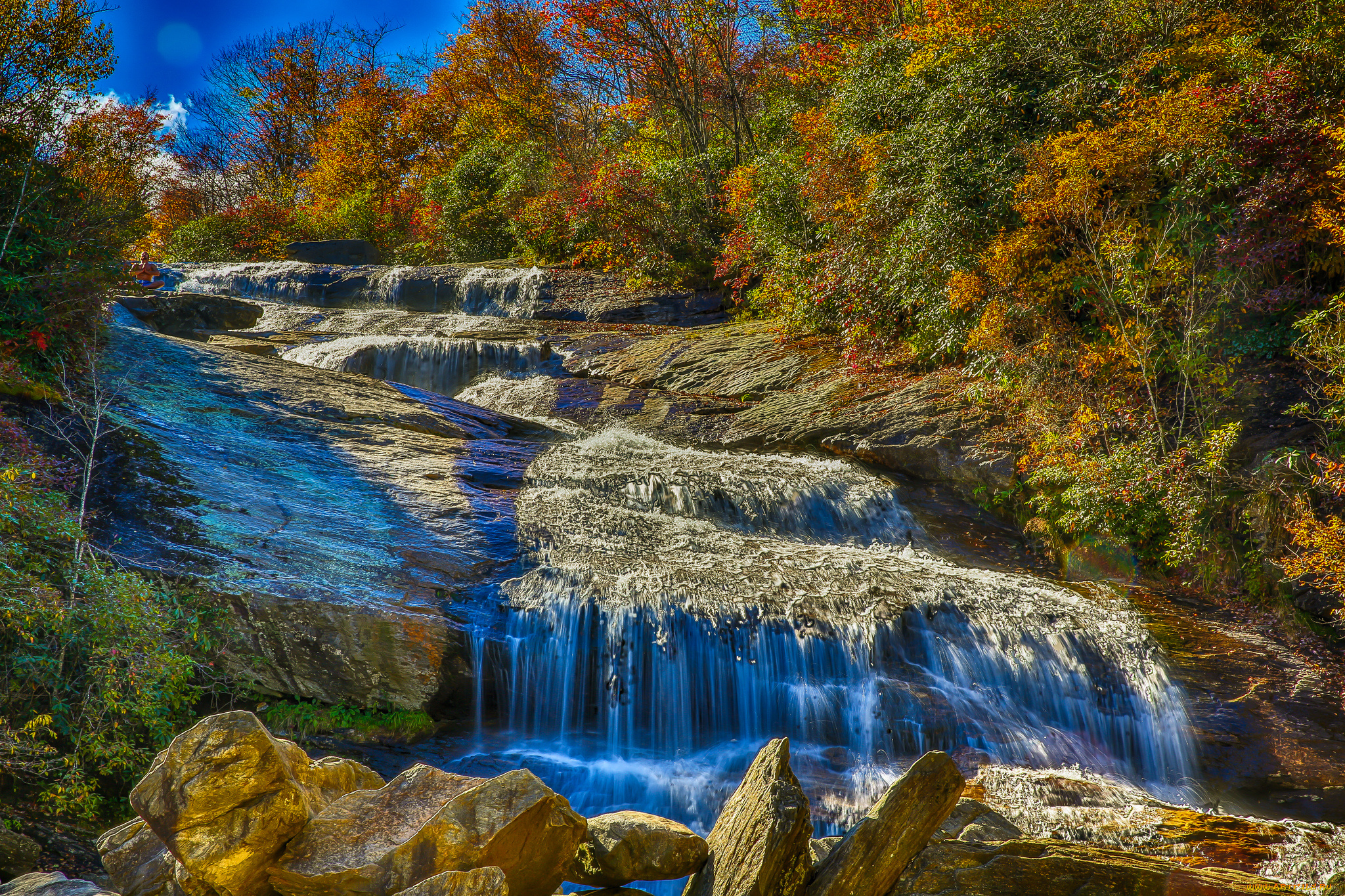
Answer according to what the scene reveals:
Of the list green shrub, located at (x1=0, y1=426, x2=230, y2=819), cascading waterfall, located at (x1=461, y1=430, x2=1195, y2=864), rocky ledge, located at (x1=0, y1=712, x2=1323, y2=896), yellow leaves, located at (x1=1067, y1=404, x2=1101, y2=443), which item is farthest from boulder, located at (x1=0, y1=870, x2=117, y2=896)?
yellow leaves, located at (x1=1067, y1=404, x2=1101, y2=443)

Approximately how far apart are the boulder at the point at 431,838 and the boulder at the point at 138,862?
55 cm

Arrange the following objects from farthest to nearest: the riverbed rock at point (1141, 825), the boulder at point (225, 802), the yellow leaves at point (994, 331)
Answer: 1. the yellow leaves at point (994, 331)
2. the riverbed rock at point (1141, 825)
3. the boulder at point (225, 802)

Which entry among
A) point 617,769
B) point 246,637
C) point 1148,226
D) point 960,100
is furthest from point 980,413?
point 246,637

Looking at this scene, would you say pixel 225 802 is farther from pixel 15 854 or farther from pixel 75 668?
pixel 75 668

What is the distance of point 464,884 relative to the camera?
2781 mm

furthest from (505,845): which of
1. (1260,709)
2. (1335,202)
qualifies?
(1335,202)

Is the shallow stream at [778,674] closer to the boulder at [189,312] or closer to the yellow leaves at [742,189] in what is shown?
the yellow leaves at [742,189]

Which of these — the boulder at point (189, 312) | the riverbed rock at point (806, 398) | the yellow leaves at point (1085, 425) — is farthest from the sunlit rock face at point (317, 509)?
the yellow leaves at point (1085, 425)

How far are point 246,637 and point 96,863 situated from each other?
165cm

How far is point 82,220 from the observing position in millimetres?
7180

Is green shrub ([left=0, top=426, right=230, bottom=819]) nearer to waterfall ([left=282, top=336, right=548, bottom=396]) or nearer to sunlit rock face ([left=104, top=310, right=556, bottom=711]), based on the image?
sunlit rock face ([left=104, top=310, right=556, bottom=711])

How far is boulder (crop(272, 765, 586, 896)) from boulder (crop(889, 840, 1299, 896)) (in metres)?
1.73

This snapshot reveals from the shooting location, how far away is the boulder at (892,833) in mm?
3299

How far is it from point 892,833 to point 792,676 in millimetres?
2592
